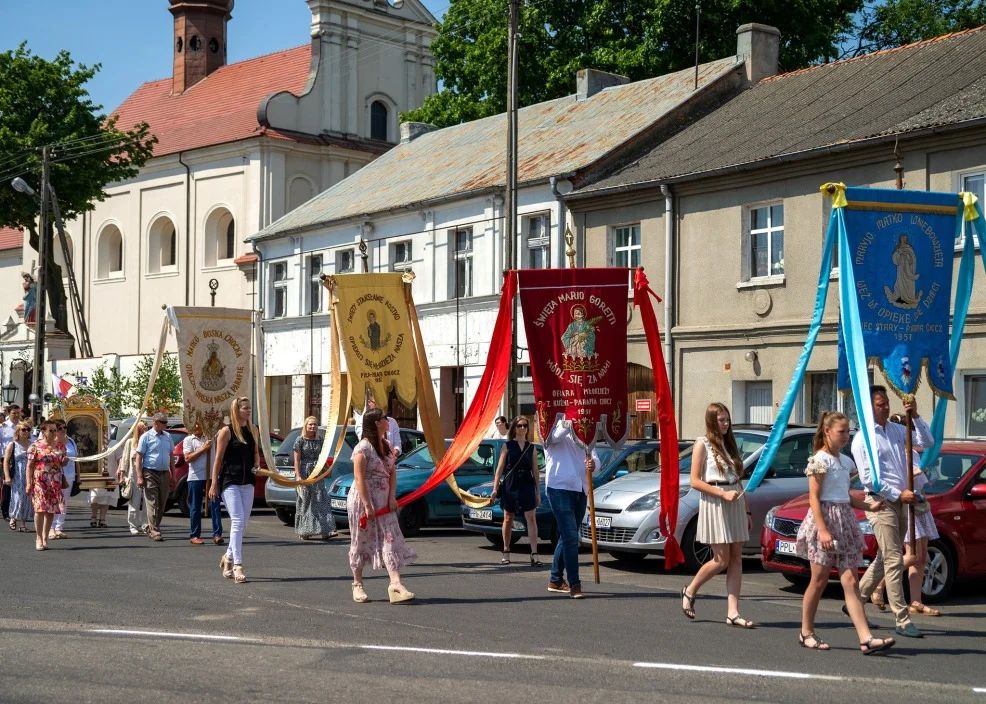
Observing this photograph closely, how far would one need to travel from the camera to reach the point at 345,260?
129ft

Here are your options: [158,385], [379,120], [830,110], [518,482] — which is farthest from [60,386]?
[518,482]

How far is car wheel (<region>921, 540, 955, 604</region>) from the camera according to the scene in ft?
42.4

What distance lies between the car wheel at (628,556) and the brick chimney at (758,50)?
1994cm

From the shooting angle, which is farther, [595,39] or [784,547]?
[595,39]

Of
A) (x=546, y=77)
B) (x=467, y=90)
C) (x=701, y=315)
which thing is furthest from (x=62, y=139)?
(x=701, y=315)

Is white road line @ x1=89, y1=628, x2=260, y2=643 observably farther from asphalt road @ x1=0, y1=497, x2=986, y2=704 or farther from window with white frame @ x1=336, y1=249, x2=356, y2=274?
window with white frame @ x1=336, y1=249, x2=356, y2=274

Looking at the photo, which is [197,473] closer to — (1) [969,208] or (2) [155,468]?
(2) [155,468]

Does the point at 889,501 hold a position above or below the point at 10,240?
below

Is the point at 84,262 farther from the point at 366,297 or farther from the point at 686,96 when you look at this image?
the point at 366,297

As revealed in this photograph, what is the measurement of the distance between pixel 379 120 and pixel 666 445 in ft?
146

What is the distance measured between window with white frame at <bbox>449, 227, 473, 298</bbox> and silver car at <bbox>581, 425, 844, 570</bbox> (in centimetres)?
1937

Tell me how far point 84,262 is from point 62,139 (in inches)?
432

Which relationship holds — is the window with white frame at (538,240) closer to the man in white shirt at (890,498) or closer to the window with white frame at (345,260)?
the window with white frame at (345,260)

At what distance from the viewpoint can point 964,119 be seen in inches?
924
